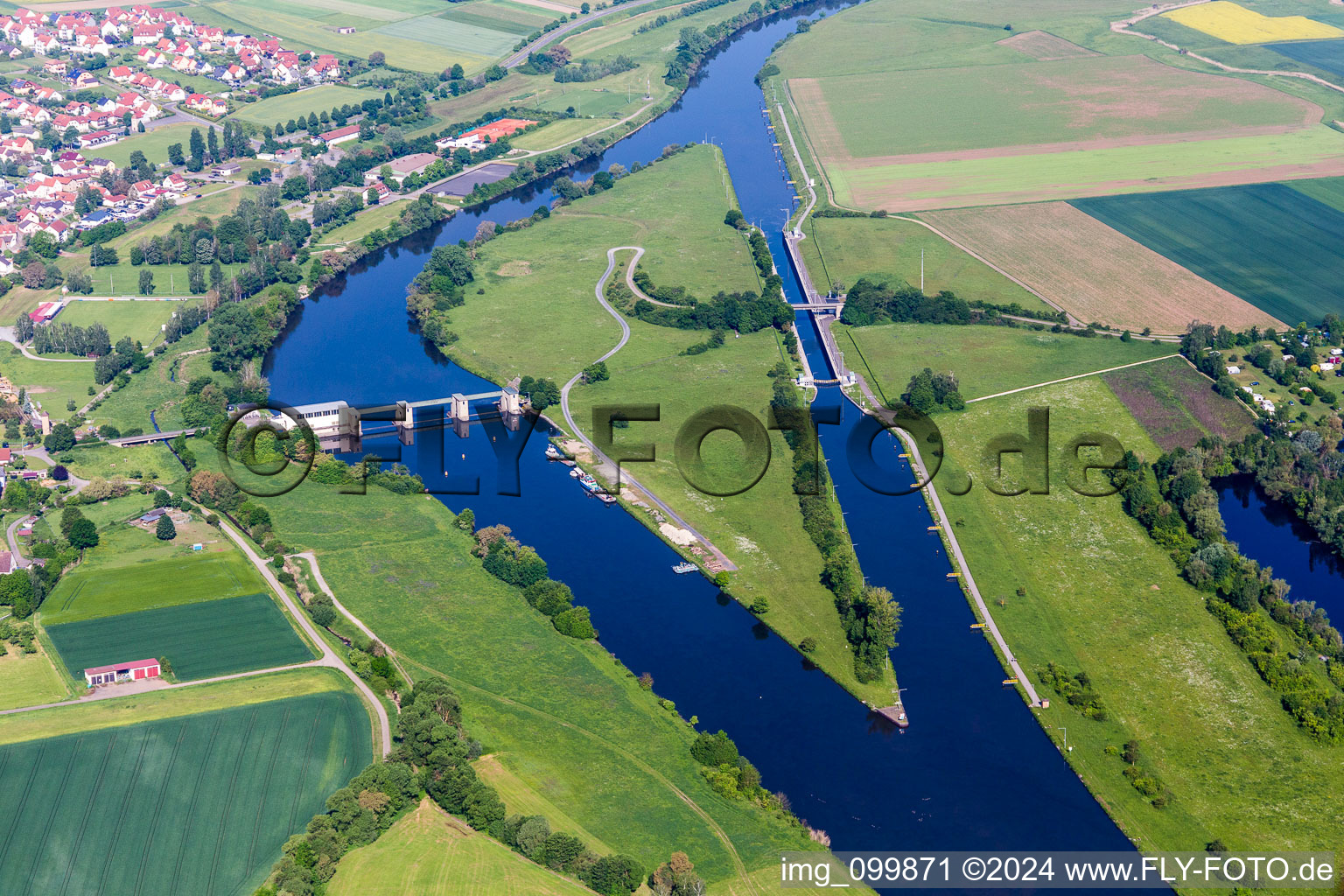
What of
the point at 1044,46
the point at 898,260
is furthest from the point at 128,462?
the point at 1044,46

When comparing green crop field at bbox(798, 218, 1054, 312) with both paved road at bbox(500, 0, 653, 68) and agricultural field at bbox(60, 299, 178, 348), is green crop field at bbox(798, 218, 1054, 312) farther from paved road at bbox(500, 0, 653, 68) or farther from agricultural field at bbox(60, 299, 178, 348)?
→ paved road at bbox(500, 0, 653, 68)

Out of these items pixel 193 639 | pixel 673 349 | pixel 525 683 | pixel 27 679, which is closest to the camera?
pixel 27 679

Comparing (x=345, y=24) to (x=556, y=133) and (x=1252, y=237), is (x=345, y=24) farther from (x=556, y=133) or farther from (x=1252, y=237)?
(x=1252, y=237)

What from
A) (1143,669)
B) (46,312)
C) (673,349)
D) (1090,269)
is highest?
(1090,269)

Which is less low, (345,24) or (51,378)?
(345,24)

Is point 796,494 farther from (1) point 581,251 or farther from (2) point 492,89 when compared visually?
(2) point 492,89

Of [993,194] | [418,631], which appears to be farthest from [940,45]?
[418,631]

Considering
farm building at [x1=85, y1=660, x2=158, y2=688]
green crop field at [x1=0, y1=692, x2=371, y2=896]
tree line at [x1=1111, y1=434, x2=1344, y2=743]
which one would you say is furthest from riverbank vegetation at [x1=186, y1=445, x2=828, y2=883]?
tree line at [x1=1111, y1=434, x2=1344, y2=743]
